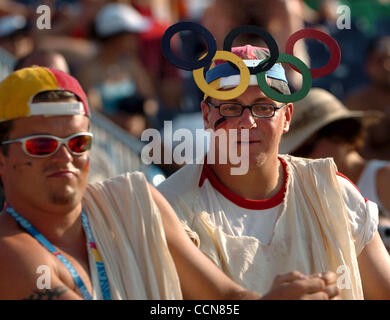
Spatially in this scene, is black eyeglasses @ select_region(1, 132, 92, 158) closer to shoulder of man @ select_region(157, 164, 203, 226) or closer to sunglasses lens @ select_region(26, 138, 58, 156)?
sunglasses lens @ select_region(26, 138, 58, 156)

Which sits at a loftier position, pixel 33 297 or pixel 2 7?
pixel 2 7

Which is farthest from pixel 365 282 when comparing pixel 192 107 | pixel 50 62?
pixel 192 107

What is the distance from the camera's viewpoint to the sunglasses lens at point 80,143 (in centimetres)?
295

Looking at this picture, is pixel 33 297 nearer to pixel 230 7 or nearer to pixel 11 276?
pixel 11 276

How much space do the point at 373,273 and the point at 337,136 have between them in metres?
1.60

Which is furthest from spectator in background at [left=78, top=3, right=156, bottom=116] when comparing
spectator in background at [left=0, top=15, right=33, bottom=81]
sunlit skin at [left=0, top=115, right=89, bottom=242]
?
sunlit skin at [left=0, top=115, right=89, bottom=242]

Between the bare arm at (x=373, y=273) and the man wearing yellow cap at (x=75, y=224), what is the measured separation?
2.04 feet

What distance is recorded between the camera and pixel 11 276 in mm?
2742

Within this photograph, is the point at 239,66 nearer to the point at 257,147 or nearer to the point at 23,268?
the point at 257,147

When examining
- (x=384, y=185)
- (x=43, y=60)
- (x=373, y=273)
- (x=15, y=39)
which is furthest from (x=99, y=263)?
(x=15, y=39)

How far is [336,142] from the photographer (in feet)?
16.1

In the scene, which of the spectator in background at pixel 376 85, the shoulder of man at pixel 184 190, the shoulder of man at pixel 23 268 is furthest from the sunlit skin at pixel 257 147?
the spectator in background at pixel 376 85

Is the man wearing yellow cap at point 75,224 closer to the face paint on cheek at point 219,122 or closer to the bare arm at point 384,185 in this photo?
the face paint on cheek at point 219,122

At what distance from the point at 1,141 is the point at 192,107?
396 cm
